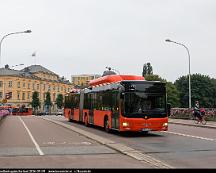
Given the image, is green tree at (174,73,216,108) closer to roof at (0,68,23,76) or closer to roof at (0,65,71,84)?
roof at (0,65,71,84)

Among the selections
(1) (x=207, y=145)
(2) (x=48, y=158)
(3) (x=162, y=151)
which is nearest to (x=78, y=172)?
(2) (x=48, y=158)

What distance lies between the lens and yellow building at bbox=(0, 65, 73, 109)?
13188 centimetres

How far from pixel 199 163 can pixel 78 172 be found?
4792 mm

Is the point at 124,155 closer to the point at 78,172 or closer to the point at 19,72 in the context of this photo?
Answer: the point at 78,172

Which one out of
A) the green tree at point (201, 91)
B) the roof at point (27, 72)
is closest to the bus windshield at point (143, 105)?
the green tree at point (201, 91)

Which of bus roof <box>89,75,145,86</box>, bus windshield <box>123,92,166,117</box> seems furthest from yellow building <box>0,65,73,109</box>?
bus windshield <box>123,92,166,117</box>

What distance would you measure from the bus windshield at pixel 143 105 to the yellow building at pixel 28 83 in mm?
101619

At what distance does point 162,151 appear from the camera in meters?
15.4

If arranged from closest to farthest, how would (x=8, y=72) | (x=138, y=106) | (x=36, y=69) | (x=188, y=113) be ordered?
1. (x=138, y=106)
2. (x=188, y=113)
3. (x=8, y=72)
4. (x=36, y=69)

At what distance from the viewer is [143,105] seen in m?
21.9

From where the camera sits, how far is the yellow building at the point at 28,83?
13188 cm

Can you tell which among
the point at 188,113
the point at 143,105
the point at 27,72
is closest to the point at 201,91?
the point at 188,113

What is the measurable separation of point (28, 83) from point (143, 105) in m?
122

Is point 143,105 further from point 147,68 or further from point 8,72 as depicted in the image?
point 8,72
